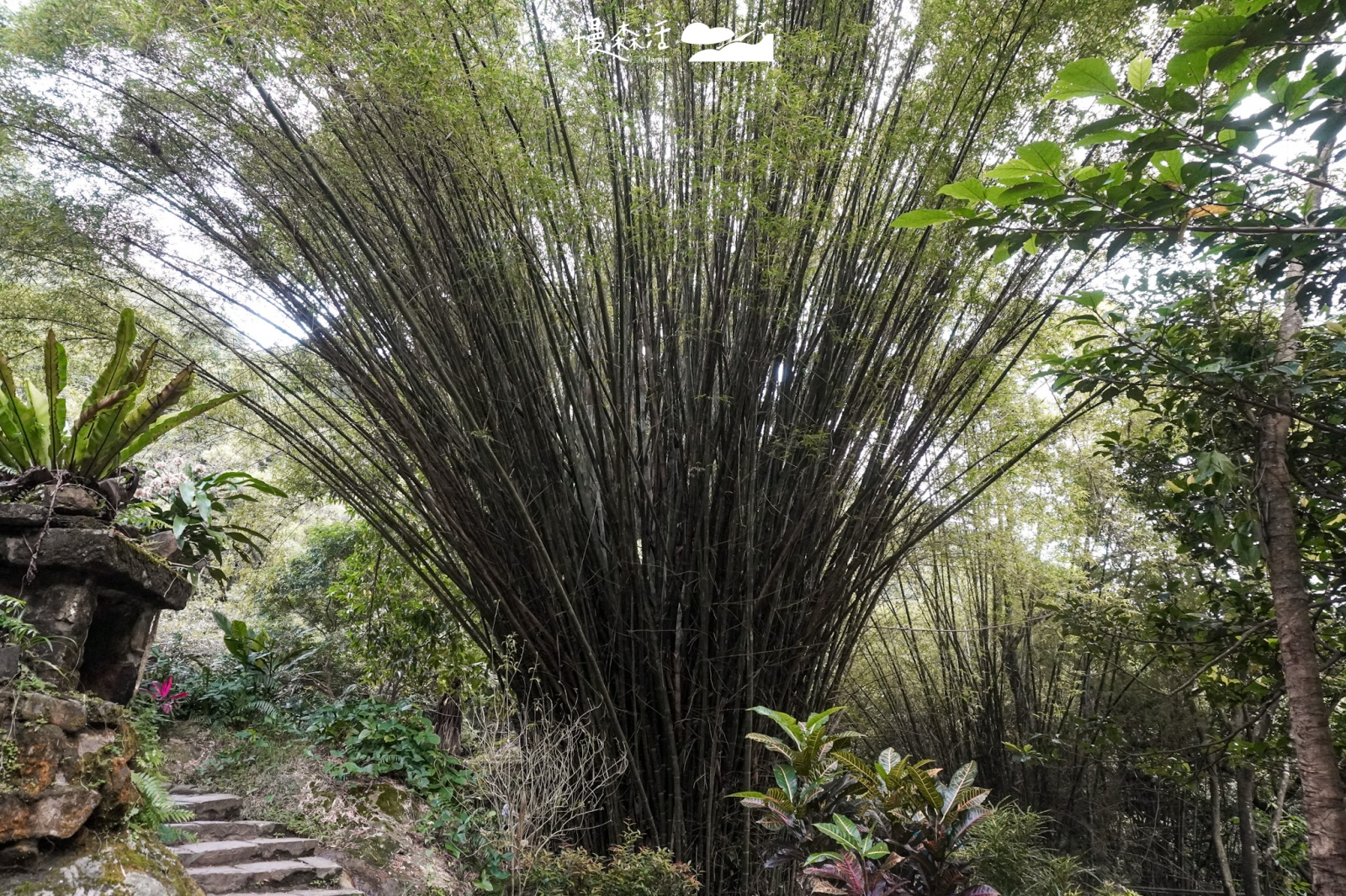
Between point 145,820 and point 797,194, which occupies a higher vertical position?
point 797,194

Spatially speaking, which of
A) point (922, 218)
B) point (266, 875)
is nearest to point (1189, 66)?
point (922, 218)

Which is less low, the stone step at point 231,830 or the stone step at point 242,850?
the stone step at point 231,830

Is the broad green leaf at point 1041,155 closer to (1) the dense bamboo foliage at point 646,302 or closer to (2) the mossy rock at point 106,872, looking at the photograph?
(1) the dense bamboo foliage at point 646,302

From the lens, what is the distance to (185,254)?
10.9 feet

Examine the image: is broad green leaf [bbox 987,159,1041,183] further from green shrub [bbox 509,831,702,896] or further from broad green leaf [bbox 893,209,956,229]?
green shrub [bbox 509,831,702,896]

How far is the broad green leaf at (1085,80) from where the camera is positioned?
0.81 m

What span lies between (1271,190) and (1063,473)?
4.01 meters

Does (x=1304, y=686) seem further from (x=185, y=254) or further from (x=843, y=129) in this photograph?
(x=185, y=254)

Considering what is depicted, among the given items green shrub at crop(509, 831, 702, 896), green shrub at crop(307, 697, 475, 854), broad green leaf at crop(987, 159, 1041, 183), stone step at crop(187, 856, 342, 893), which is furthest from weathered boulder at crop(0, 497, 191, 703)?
broad green leaf at crop(987, 159, 1041, 183)

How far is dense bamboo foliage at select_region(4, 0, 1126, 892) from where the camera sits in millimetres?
2312

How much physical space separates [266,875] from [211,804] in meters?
0.53

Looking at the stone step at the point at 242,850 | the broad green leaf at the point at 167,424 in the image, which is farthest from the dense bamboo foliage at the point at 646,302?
the stone step at the point at 242,850

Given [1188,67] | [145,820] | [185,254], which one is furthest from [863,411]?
[185,254]

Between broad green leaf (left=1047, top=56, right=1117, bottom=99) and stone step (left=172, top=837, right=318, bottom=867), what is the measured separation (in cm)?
287
